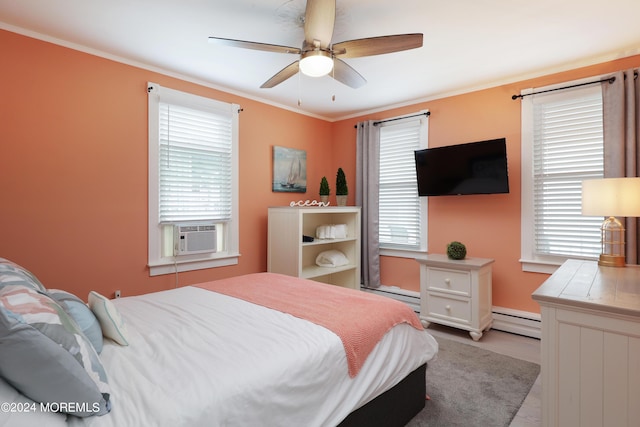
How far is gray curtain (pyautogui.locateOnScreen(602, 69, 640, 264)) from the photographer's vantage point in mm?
2697

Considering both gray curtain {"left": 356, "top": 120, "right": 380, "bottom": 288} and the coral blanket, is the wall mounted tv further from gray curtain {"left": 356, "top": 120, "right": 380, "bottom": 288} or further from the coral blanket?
the coral blanket

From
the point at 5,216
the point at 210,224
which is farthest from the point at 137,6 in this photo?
the point at 210,224

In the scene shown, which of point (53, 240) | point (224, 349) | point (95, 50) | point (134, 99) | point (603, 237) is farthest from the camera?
point (134, 99)

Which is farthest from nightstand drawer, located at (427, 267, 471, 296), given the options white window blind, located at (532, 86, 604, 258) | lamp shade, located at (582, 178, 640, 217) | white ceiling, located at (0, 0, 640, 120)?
white ceiling, located at (0, 0, 640, 120)

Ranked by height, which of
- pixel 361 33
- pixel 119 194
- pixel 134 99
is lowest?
pixel 119 194

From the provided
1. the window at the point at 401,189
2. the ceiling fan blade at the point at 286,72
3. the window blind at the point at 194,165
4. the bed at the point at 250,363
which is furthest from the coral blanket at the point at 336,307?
the window at the point at 401,189

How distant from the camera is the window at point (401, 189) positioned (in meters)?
4.05

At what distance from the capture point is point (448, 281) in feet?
10.8

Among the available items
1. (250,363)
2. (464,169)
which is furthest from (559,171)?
(250,363)

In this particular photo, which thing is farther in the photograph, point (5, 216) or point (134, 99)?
point (134, 99)

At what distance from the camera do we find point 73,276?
2672mm

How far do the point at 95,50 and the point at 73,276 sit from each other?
6.08ft

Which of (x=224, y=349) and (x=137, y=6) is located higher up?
(x=137, y=6)

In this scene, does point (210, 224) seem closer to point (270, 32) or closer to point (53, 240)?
point (53, 240)
